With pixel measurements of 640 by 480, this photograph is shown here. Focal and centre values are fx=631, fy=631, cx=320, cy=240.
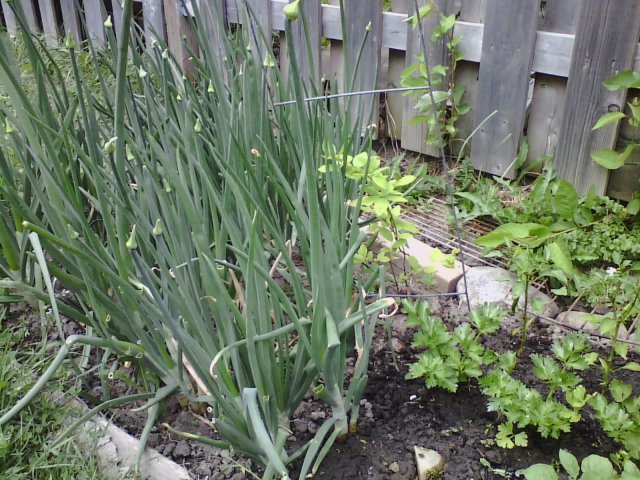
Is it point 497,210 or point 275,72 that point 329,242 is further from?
point 497,210

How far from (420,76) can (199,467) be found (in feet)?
6.86

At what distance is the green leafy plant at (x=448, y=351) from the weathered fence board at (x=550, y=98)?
54.3 inches

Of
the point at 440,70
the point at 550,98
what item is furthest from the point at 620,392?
the point at 440,70

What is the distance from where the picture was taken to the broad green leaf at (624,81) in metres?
2.05

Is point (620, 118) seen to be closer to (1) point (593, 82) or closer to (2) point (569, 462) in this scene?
(1) point (593, 82)

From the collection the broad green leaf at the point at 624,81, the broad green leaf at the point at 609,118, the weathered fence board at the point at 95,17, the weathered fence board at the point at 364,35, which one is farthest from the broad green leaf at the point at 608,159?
the weathered fence board at the point at 95,17

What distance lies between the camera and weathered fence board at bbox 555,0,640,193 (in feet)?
7.30

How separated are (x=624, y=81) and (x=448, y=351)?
1.25 metres

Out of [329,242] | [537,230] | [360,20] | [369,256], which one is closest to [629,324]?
[537,230]

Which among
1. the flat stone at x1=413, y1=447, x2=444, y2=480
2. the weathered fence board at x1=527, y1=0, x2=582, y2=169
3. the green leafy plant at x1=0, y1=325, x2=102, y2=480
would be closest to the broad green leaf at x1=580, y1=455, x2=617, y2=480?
the flat stone at x1=413, y1=447, x2=444, y2=480

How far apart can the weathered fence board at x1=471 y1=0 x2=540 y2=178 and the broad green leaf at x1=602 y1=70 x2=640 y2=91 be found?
0.46 metres

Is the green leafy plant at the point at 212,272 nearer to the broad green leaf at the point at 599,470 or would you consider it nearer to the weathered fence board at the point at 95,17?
the broad green leaf at the point at 599,470

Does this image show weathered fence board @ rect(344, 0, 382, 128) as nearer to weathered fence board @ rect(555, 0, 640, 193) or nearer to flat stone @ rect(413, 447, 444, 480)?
weathered fence board @ rect(555, 0, 640, 193)

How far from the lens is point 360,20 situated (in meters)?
3.01
